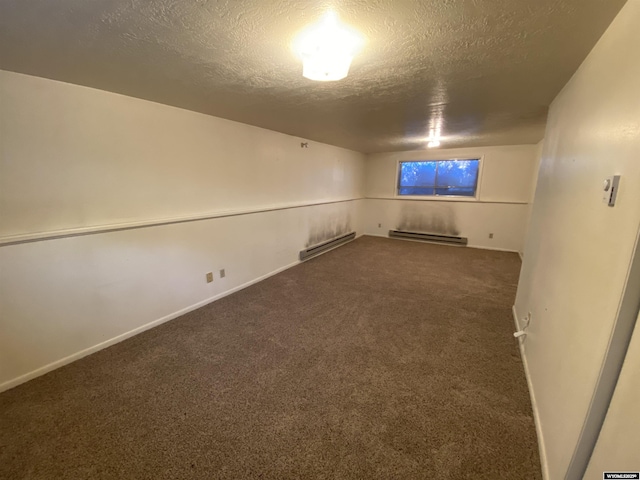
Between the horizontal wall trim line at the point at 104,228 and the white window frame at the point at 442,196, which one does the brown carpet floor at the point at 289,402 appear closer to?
the horizontal wall trim line at the point at 104,228

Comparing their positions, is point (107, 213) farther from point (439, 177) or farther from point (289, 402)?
point (439, 177)

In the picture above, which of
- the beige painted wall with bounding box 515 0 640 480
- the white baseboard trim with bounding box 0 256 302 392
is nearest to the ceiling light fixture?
the beige painted wall with bounding box 515 0 640 480

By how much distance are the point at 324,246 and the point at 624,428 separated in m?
4.37

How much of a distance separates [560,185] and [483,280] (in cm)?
237

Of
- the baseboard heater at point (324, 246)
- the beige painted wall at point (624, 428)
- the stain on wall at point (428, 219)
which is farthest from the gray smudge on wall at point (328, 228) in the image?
the beige painted wall at point (624, 428)

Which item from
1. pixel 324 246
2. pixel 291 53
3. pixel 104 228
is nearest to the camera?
pixel 291 53

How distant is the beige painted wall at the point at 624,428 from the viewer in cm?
76

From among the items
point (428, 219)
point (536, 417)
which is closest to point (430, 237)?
point (428, 219)

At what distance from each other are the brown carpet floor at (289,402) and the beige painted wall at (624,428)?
538mm

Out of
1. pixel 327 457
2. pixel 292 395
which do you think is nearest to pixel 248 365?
pixel 292 395

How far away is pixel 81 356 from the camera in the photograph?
2078 mm

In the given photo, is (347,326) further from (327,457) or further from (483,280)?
(483,280)

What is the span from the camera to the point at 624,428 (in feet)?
2.67

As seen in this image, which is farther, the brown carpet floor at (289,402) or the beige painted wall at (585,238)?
the brown carpet floor at (289,402)
